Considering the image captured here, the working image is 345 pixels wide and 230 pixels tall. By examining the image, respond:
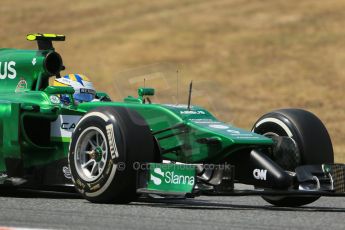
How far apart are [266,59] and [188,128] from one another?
23897 millimetres

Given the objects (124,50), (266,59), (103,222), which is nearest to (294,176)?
(103,222)

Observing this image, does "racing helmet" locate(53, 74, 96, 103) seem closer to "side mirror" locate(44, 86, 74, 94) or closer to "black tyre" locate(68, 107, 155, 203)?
"side mirror" locate(44, 86, 74, 94)

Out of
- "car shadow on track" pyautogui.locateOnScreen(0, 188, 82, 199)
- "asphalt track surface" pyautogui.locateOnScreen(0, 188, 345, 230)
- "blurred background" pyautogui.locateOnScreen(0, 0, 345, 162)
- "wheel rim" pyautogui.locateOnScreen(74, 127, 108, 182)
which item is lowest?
"car shadow on track" pyautogui.locateOnScreen(0, 188, 82, 199)

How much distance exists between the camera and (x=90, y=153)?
1016 cm

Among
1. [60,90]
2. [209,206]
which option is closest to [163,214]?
[209,206]

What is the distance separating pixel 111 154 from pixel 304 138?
6.88 feet

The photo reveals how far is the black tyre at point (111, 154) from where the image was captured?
9.74 m

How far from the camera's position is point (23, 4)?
43438 millimetres

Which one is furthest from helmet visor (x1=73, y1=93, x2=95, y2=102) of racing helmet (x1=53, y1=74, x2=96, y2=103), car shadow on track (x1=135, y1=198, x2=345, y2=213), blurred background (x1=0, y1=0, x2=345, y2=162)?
blurred background (x1=0, y1=0, x2=345, y2=162)

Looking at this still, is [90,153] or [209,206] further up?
[90,153]

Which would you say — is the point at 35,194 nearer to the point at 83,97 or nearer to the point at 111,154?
the point at 83,97

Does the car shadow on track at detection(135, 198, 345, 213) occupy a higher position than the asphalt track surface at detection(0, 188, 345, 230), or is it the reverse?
the asphalt track surface at detection(0, 188, 345, 230)

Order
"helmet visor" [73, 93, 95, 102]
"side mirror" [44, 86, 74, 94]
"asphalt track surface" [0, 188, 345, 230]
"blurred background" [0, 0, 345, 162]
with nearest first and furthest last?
"asphalt track surface" [0, 188, 345, 230]
"side mirror" [44, 86, 74, 94]
"helmet visor" [73, 93, 95, 102]
"blurred background" [0, 0, 345, 162]

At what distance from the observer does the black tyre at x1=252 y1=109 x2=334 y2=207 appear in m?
10.5
